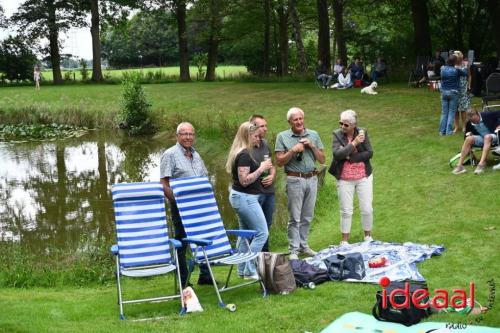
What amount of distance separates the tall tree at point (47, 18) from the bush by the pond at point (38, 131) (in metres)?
16.6

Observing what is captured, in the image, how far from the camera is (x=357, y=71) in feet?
84.8

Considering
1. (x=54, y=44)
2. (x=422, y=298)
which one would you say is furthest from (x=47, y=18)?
(x=422, y=298)

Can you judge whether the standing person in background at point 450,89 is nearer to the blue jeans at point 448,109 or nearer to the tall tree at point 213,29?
the blue jeans at point 448,109

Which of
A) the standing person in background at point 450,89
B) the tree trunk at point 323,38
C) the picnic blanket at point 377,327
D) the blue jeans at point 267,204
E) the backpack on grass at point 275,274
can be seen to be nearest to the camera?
the picnic blanket at point 377,327

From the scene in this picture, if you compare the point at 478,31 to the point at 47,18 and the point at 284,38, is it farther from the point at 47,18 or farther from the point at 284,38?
the point at 47,18

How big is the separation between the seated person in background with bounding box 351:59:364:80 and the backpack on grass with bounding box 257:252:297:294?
19.4 m

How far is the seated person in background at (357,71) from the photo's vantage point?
25.6 metres

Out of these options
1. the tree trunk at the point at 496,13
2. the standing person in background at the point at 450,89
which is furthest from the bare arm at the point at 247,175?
the tree trunk at the point at 496,13

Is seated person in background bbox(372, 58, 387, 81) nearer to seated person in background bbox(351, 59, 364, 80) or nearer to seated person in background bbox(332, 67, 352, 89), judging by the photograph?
seated person in background bbox(351, 59, 364, 80)

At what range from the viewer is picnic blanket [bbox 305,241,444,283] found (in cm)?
714

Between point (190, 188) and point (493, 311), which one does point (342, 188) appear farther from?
point (493, 311)

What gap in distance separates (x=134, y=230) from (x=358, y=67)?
1965 centimetres

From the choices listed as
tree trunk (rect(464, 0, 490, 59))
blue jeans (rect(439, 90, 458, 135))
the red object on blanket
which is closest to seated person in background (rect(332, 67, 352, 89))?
tree trunk (rect(464, 0, 490, 59))

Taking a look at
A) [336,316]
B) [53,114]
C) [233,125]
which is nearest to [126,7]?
[53,114]
